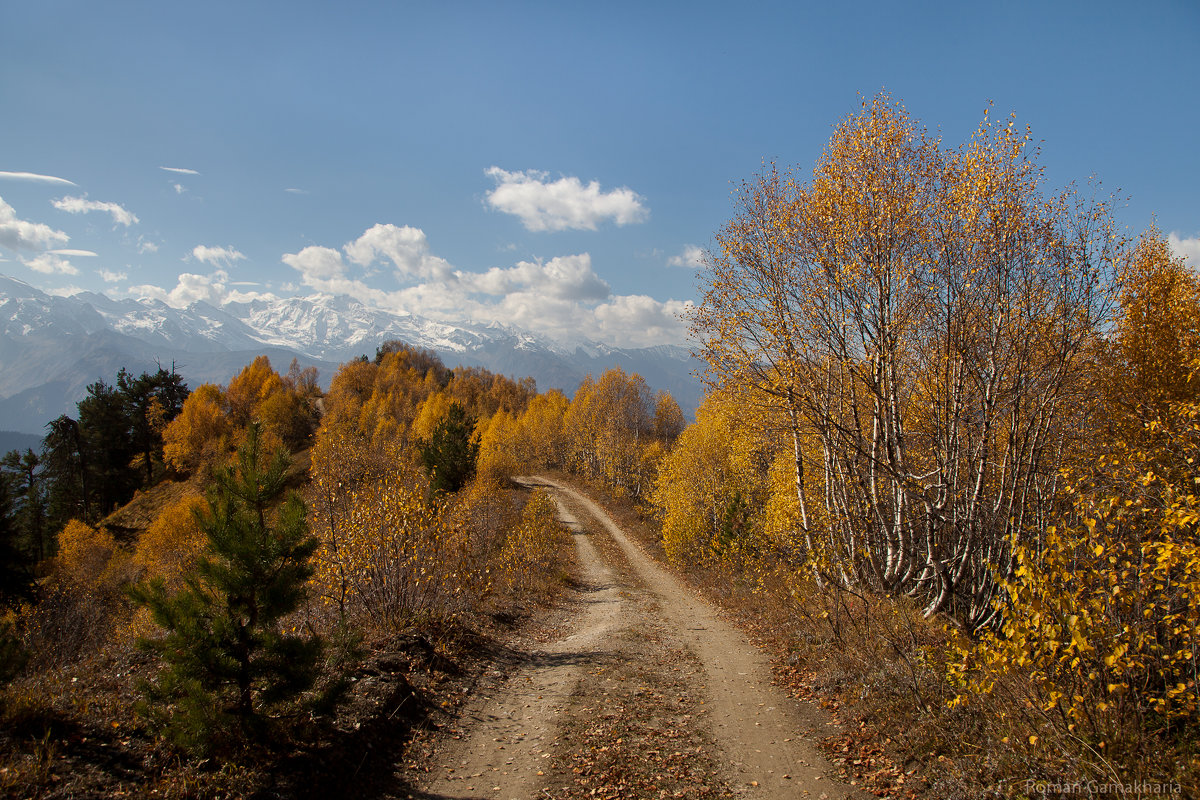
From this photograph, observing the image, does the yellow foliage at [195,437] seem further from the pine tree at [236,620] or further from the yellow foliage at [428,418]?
the pine tree at [236,620]

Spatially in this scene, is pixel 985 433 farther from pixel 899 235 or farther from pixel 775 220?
pixel 775 220

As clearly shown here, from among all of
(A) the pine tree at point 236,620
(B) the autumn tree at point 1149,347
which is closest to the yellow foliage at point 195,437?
(A) the pine tree at point 236,620

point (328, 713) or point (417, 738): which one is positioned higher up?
point (328, 713)

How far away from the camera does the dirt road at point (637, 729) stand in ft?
22.7

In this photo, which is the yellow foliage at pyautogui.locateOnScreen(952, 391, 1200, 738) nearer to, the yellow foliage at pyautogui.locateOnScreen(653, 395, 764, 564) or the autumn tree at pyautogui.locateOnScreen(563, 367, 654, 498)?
the yellow foliage at pyautogui.locateOnScreen(653, 395, 764, 564)

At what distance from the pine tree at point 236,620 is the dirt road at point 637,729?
2481 millimetres

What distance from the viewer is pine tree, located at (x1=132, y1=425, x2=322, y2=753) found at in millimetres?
5684

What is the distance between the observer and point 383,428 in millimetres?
55781

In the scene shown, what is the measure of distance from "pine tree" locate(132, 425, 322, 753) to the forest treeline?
0.11 ft

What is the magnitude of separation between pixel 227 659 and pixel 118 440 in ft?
243

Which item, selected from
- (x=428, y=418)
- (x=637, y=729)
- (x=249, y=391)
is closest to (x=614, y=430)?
(x=428, y=418)

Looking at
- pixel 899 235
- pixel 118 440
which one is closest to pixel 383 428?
pixel 118 440

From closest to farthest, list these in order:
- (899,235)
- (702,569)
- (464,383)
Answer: (899,235)
(702,569)
(464,383)

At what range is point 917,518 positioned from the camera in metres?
12.3
